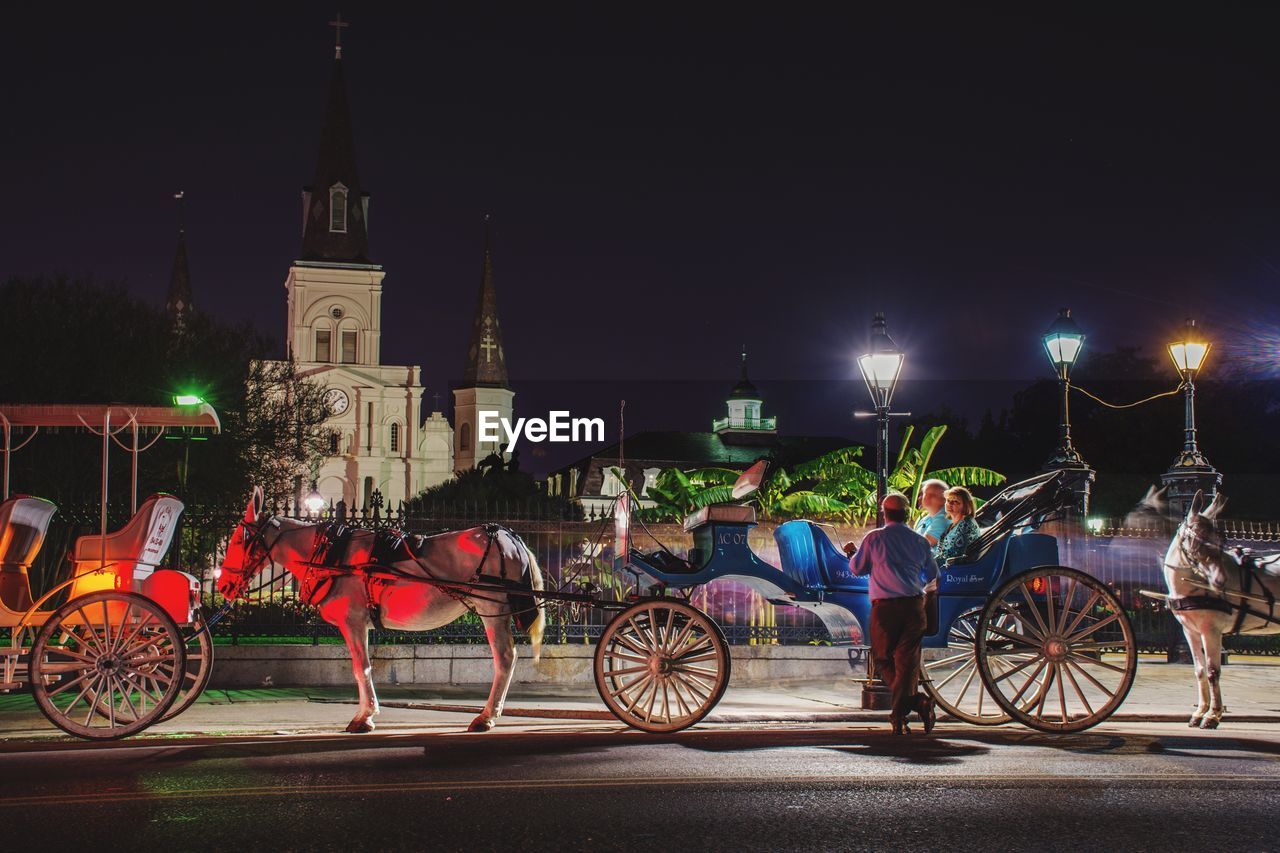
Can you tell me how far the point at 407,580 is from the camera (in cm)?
1041

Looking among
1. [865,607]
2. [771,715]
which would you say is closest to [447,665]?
[771,715]

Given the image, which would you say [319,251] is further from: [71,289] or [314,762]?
[314,762]

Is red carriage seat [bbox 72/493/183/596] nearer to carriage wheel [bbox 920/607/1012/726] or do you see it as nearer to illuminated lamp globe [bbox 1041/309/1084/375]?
carriage wheel [bbox 920/607/1012/726]

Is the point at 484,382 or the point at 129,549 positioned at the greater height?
the point at 484,382

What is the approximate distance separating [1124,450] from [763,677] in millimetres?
53148

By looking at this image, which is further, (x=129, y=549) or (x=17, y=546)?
(x=129, y=549)

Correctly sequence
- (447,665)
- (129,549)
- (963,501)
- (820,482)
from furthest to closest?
(820,482) < (447,665) < (963,501) < (129,549)

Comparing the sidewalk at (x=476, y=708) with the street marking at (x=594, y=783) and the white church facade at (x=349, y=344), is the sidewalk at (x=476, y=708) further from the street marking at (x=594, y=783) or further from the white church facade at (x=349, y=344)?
the white church facade at (x=349, y=344)

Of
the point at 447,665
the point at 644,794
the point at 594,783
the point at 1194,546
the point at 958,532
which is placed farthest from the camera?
the point at 447,665

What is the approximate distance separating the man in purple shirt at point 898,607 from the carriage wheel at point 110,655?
17.5 feet

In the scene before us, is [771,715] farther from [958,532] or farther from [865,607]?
[958,532]

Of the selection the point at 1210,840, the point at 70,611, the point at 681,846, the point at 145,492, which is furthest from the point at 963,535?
the point at 145,492

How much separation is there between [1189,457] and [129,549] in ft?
51.9
